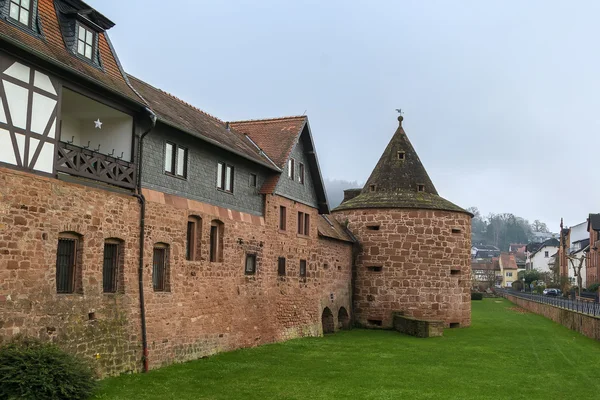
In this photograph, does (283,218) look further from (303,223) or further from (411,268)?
(411,268)

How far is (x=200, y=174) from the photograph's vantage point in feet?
63.1

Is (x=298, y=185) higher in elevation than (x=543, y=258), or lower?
higher

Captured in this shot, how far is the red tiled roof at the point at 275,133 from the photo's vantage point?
2467cm

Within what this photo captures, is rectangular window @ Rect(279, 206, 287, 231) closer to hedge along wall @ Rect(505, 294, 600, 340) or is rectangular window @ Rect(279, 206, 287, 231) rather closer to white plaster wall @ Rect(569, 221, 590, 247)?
hedge along wall @ Rect(505, 294, 600, 340)

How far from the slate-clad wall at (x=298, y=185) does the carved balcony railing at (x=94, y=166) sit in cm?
843

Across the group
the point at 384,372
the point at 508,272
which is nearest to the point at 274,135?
the point at 384,372

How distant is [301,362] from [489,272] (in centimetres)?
10812

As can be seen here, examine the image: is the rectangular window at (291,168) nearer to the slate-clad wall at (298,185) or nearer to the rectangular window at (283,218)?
the slate-clad wall at (298,185)

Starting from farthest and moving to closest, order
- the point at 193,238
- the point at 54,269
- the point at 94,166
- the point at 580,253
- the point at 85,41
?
the point at 580,253 → the point at 193,238 → the point at 85,41 → the point at 94,166 → the point at 54,269

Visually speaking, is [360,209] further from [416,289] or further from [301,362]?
[301,362]

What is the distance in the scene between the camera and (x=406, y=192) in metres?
34.5

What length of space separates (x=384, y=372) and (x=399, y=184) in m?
18.4

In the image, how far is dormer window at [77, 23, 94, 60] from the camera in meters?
15.4

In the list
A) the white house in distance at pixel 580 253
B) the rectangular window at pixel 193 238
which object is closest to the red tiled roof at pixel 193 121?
the rectangular window at pixel 193 238
